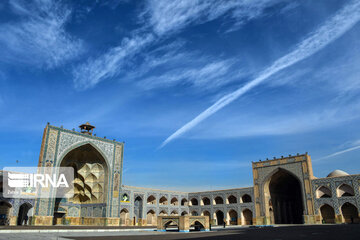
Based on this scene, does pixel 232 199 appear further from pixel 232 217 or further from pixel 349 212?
pixel 349 212

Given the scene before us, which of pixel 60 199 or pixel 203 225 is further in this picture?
pixel 60 199

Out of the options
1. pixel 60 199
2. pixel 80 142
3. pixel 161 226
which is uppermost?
pixel 80 142

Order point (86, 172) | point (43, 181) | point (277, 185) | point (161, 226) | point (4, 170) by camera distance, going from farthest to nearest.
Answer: point (277, 185) < point (86, 172) < point (4, 170) < point (43, 181) < point (161, 226)

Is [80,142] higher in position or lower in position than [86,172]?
higher

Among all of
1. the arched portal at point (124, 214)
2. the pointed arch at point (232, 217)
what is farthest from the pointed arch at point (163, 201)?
the pointed arch at point (232, 217)

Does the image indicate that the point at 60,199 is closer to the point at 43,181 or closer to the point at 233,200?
the point at 43,181

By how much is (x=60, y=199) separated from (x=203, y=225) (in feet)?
52.3

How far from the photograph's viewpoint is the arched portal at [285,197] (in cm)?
3678

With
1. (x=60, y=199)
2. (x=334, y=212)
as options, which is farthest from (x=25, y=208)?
(x=334, y=212)

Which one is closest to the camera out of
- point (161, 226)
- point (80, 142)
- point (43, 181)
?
point (161, 226)

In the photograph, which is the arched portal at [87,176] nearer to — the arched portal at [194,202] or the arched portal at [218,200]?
the arched portal at [194,202]

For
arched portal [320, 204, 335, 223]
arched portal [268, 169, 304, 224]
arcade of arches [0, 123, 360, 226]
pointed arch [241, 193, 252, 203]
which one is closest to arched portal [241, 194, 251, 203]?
pointed arch [241, 193, 252, 203]

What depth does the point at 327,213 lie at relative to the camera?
32438mm

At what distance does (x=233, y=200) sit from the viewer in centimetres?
4200
